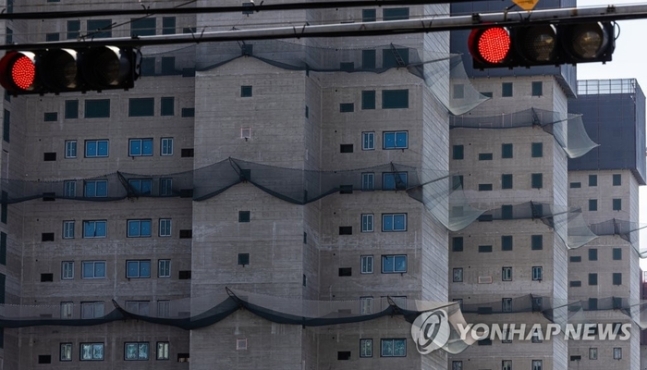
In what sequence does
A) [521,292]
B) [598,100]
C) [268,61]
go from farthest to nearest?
[598,100], [521,292], [268,61]

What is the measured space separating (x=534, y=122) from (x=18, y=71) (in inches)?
4978

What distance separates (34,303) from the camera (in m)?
128

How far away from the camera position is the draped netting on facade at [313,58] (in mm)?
123625

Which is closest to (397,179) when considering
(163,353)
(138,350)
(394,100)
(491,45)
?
(394,100)

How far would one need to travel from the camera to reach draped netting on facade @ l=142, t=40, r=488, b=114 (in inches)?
4867

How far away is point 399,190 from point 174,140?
1635 centimetres

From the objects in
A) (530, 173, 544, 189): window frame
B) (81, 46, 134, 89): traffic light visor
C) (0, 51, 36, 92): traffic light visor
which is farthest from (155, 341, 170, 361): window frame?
(81, 46, 134, 89): traffic light visor

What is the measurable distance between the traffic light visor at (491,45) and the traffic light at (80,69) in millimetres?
5765

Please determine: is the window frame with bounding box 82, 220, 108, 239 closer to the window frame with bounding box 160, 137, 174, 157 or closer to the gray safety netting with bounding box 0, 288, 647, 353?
the gray safety netting with bounding box 0, 288, 647, 353

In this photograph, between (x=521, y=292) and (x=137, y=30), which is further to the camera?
(x=521, y=292)

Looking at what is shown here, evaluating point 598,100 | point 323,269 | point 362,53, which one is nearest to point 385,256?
point 323,269

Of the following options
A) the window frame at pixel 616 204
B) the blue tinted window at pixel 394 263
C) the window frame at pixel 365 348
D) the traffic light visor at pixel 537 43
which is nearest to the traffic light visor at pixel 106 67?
the traffic light visor at pixel 537 43

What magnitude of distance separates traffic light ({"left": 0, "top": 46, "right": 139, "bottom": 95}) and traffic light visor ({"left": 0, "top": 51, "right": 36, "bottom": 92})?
0.02 meters

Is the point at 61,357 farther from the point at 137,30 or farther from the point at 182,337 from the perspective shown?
the point at 137,30
